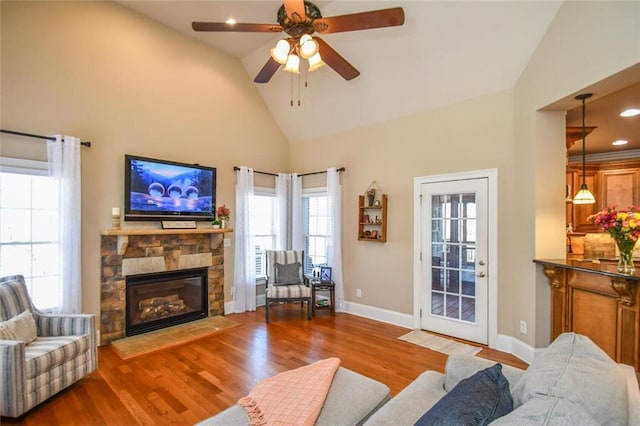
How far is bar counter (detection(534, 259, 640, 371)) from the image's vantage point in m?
2.46

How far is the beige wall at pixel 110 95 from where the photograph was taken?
3207mm

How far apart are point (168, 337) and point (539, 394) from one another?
3.97m

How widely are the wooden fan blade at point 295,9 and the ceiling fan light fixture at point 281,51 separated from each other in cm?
25

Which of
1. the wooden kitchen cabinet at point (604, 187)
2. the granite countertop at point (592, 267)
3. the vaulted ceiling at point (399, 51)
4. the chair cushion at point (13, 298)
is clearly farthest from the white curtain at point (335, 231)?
the wooden kitchen cabinet at point (604, 187)

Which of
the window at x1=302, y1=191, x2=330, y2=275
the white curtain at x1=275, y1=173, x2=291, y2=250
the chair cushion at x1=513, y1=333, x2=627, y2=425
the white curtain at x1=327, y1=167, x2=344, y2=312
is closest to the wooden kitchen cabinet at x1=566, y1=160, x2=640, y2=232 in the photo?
the white curtain at x1=327, y1=167, x2=344, y2=312

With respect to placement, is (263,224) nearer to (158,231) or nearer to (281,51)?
(158,231)

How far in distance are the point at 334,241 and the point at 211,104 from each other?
9.56 ft

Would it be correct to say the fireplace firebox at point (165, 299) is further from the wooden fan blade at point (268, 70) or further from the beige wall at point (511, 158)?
the wooden fan blade at point (268, 70)

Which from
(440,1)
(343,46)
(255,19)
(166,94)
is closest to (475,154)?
(440,1)

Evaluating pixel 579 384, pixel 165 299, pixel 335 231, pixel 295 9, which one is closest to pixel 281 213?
pixel 335 231

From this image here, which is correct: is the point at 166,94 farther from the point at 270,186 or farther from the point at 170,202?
the point at 270,186

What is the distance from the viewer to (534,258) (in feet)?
10.6

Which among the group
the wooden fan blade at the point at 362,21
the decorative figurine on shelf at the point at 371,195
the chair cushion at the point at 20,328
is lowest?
the chair cushion at the point at 20,328

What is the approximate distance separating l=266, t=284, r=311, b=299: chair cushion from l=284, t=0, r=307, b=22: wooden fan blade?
11.4 feet
